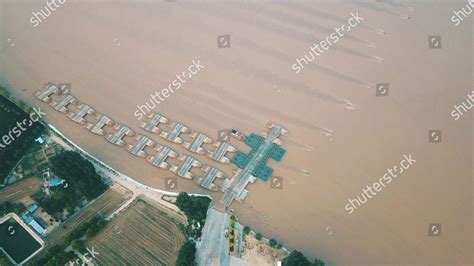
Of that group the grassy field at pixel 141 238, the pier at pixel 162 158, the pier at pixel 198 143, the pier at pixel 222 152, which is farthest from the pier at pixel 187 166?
the grassy field at pixel 141 238

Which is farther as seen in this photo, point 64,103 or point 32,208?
point 64,103

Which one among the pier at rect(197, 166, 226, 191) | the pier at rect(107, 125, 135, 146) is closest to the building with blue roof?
the pier at rect(107, 125, 135, 146)

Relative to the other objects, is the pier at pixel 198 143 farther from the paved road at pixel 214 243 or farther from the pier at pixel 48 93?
the pier at pixel 48 93

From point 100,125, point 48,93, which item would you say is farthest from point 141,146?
point 48,93

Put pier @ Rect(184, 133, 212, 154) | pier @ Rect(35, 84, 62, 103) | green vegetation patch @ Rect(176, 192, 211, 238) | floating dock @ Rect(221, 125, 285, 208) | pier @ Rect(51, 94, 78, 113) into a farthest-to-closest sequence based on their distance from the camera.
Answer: pier @ Rect(35, 84, 62, 103) → pier @ Rect(51, 94, 78, 113) → pier @ Rect(184, 133, 212, 154) → floating dock @ Rect(221, 125, 285, 208) → green vegetation patch @ Rect(176, 192, 211, 238)

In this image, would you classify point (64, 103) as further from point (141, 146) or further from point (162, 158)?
point (162, 158)

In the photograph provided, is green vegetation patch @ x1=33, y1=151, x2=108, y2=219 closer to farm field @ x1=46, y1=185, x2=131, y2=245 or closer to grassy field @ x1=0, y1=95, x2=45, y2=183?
farm field @ x1=46, y1=185, x2=131, y2=245

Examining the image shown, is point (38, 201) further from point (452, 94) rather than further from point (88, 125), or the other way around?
point (452, 94)
